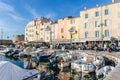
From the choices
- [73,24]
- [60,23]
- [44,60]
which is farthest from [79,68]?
[60,23]

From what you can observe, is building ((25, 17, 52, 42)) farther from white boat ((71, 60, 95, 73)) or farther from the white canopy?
the white canopy

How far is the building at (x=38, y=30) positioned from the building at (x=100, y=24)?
75.0ft

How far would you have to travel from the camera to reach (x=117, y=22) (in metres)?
47.2

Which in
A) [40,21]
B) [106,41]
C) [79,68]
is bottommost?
[79,68]

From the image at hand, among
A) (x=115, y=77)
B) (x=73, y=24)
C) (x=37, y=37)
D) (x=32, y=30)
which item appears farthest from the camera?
(x=32, y=30)

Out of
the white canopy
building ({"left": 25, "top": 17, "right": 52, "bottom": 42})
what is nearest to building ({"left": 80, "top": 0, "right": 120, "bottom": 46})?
building ({"left": 25, "top": 17, "right": 52, "bottom": 42})

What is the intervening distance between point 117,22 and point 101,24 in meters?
4.43

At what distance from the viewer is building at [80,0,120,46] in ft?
155

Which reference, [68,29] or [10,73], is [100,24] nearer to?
[68,29]

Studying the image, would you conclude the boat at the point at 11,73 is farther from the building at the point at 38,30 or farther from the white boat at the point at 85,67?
the building at the point at 38,30

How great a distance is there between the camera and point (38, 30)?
3273 inches

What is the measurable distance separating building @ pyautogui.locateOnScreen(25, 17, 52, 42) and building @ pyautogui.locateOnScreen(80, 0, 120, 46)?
2285 centimetres

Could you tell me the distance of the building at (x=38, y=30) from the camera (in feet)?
246

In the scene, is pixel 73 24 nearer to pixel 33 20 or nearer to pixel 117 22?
pixel 117 22
